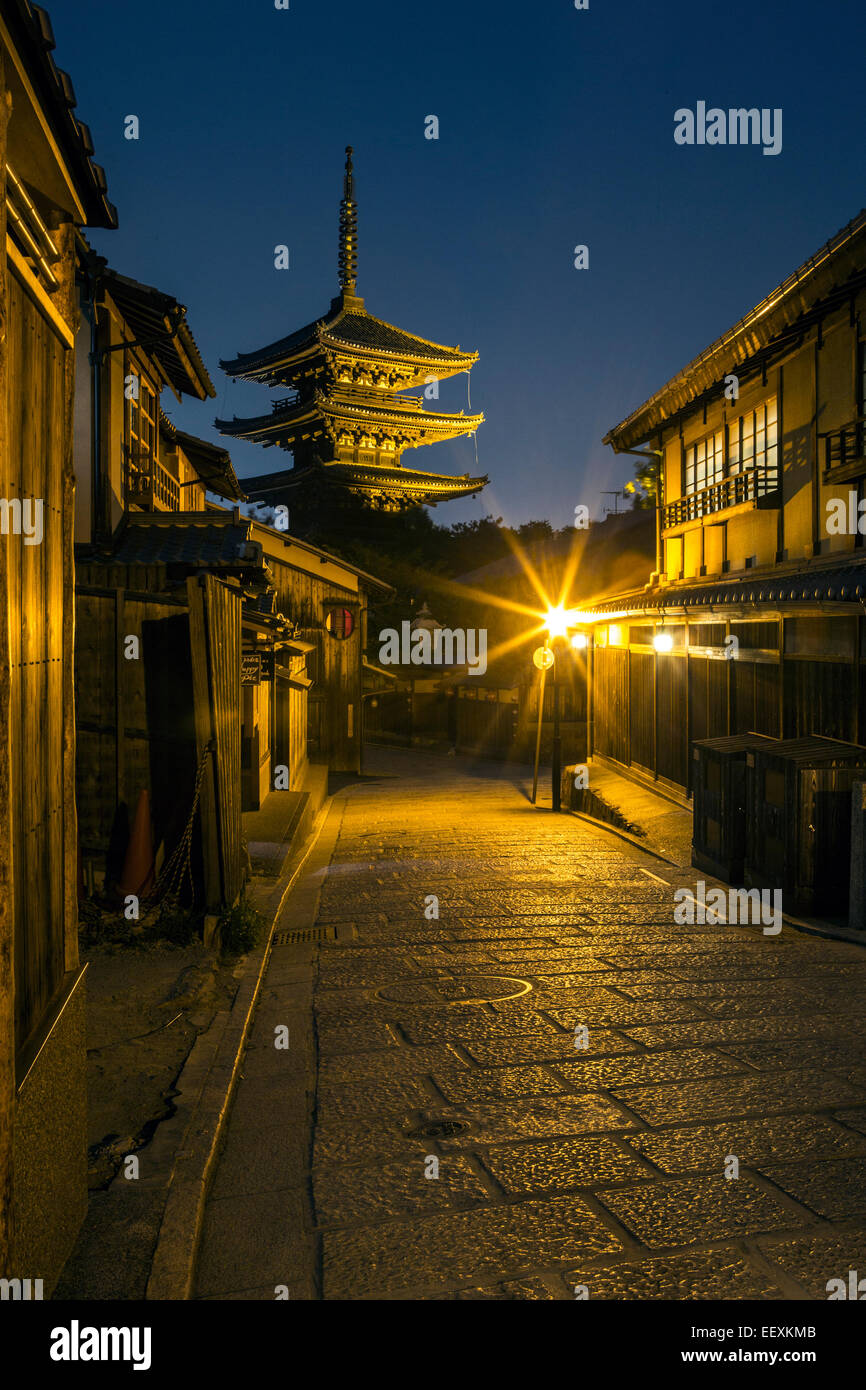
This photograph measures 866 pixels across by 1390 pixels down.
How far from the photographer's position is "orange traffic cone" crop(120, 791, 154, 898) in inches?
361

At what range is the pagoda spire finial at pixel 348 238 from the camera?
43.3 m

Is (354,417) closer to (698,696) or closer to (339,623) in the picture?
(339,623)

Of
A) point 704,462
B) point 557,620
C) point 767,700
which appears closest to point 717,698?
point 767,700

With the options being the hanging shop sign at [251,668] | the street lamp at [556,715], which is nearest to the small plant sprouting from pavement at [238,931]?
the hanging shop sign at [251,668]

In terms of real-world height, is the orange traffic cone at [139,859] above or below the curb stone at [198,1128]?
above

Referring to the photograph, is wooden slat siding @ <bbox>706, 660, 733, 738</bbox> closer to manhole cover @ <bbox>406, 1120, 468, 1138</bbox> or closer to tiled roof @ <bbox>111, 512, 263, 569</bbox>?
tiled roof @ <bbox>111, 512, 263, 569</bbox>

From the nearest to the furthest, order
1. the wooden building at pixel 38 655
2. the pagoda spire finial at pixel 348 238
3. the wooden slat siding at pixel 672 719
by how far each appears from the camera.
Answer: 1. the wooden building at pixel 38 655
2. the wooden slat siding at pixel 672 719
3. the pagoda spire finial at pixel 348 238

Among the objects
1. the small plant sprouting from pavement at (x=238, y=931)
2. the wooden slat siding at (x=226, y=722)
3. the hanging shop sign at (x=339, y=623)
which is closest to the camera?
the small plant sprouting from pavement at (x=238, y=931)

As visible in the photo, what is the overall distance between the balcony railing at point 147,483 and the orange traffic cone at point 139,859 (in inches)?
242

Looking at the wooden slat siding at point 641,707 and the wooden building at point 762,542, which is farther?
the wooden slat siding at point 641,707

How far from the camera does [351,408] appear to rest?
41000 mm

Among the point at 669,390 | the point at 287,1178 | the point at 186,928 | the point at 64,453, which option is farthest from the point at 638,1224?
the point at 669,390

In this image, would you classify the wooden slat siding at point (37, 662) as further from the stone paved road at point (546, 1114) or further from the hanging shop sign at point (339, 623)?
the hanging shop sign at point (339, 623)

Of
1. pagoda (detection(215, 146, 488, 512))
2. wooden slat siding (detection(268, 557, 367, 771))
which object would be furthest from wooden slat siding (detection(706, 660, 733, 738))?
pagoda (detection(215, 146, 488, 512))
